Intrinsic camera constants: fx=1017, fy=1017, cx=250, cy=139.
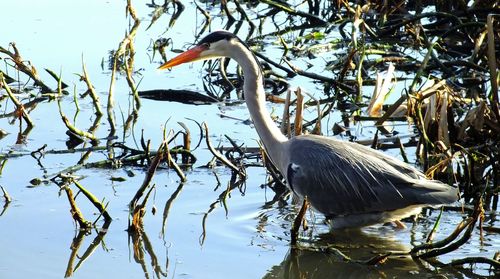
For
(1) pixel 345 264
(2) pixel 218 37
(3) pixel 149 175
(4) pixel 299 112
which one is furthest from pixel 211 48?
(1) pixel 345 264

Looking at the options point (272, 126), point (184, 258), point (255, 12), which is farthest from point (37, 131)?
point (255, 12)

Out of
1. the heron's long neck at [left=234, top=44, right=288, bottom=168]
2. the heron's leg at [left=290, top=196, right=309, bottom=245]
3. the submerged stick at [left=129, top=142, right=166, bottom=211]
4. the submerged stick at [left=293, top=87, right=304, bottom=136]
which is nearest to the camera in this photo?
the heron's leg at [left=290, top=196, right=309, bottom=245]

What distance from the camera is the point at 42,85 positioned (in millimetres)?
8273

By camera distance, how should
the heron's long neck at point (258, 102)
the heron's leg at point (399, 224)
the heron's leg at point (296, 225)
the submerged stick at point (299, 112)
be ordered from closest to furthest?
the heron's leg at point (296, 225) → the heron's leg at point (399, 224) → the heron's long neck at point (258, 102) → the submerged stick at point (299, 112)

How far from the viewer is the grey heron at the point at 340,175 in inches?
226

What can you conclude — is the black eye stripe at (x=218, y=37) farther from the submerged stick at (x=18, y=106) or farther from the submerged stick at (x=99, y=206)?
the submerged stick at (x=18, y=106)

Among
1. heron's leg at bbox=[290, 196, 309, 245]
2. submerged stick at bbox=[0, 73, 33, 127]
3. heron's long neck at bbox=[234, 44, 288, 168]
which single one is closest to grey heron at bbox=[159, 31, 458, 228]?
heron's long neck at bbox=[234, 44, 288, 168]

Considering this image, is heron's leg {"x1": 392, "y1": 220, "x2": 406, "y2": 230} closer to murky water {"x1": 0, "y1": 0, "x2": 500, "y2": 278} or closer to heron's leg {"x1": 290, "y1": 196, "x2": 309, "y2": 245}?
murky water {"x1": 0, "y1": 0, "x2": 500, "y2": 278}

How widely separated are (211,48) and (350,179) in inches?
49.7

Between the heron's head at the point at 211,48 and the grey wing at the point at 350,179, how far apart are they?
0.77 m

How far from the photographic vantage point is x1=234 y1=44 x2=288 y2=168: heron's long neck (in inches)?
251

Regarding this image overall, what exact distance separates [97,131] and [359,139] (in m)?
1.95

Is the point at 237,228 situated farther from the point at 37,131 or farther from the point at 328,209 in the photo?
the point at 37,131

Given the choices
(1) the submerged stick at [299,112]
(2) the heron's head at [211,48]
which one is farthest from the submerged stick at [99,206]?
(1) the submerged stick at [299,112]
